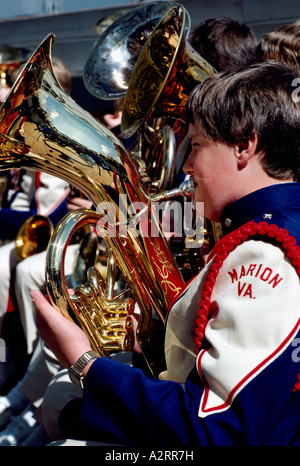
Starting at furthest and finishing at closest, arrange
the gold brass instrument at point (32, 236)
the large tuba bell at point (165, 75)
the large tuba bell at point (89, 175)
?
1. the gold brass instrument at point (32, 236)
2. the large tuba bell at point (165, 75)
3. the large tuba bell at point (89, 175)

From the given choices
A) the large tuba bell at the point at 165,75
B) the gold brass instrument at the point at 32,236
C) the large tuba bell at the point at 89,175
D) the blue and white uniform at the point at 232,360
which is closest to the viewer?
the blue and white uniform at the point at 232,360

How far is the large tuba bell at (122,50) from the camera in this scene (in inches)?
92.8

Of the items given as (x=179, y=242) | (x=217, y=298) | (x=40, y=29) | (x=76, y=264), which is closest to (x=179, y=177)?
(x=179, y=242)

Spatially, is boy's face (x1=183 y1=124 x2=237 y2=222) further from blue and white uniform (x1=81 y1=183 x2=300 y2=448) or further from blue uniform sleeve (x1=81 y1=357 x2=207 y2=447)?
blue uniform sleeve (x1=81 y1=357 x2=207 y2=447)

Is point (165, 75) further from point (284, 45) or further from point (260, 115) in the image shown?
point (260, 115)

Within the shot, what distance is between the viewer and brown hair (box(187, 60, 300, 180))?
1.12 metres

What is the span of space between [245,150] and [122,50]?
4.60 feet

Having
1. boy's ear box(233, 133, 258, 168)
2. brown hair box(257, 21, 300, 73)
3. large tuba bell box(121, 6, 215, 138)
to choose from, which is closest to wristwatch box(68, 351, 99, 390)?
boy's ear box(233, 133, 258, 168)

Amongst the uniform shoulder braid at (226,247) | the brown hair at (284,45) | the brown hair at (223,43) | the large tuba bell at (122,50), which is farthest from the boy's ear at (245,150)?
the large tuba bell at (122,50)

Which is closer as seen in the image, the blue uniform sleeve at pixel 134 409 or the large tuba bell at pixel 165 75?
the blue uniform sleeve at pixel 134 409

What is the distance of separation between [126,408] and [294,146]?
0.62 metres

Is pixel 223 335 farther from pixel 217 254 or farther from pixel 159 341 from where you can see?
pixel 159 341

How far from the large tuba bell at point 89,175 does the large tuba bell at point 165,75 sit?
342mm

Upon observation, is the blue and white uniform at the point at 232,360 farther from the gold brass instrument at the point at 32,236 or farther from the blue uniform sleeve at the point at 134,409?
the gold brass instrument at the point at 32,236
